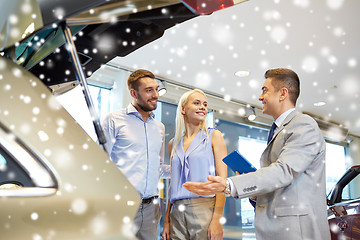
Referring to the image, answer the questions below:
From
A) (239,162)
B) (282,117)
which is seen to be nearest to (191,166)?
(239,162)

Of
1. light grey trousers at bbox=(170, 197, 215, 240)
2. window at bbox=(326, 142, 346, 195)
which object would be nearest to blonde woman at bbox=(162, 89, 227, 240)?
light grey trousers at bbox=(170, 197, 215, 240)

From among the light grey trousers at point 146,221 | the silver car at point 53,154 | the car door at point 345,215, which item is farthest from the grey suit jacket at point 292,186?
the car door at point 345,215

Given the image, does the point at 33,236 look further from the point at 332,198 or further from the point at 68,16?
the point at 332,198

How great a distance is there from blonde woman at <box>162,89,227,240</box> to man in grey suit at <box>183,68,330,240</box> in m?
0.34

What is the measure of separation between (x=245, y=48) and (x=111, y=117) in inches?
97.4

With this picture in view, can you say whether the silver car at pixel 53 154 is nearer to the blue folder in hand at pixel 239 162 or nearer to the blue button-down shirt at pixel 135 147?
the blue folder in hand at pixel 239 162

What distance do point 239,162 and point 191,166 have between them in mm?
440

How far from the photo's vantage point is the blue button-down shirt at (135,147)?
75.4 inches

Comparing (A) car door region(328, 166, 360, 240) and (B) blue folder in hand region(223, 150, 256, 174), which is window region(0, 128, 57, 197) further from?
(A) car door region(328, 166, 360, 240)

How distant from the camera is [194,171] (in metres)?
1.97

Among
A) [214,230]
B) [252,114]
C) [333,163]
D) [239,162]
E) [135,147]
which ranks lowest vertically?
[214,230]

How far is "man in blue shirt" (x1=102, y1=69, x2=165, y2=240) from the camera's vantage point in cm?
190

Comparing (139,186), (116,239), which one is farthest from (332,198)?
(116,239)

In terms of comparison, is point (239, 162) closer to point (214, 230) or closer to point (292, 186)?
point (292, 186)
